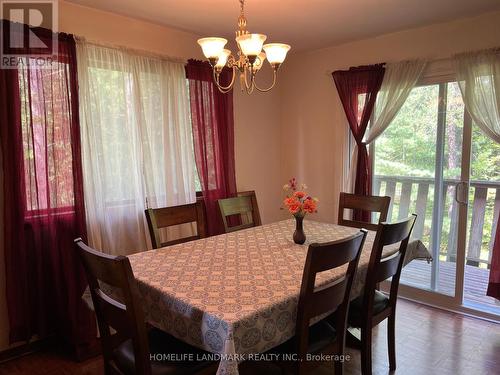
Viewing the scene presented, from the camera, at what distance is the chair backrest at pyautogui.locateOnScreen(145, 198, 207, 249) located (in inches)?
91.6

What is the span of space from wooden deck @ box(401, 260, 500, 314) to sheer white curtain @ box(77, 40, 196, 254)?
214 centimetres

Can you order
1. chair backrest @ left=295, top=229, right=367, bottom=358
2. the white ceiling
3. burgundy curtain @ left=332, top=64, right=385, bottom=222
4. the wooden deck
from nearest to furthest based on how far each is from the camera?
chair backrest @ left=295, top=229, right=367, bottom=358 → the white ceiling → the wooden deck → burgundy curtain @ left=332, top=64, right=385, bottom=222

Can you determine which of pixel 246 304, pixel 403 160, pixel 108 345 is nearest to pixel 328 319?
pixel 246 304

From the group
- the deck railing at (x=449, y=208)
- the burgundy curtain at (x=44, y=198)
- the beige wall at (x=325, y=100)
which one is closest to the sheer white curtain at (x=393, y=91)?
the beige wall at (x=325, y=100)

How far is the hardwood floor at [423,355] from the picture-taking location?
2336 millimetres

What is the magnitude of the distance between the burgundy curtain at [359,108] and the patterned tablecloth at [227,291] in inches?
45.3

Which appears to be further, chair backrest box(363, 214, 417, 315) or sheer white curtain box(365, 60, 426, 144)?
sheer white curtain box(365, 60, 426, 144)

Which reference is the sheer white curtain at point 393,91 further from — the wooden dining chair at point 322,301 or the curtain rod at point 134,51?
the wooden dining chair at point 322,301

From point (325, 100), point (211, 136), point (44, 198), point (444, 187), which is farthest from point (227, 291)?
point (325, 100)

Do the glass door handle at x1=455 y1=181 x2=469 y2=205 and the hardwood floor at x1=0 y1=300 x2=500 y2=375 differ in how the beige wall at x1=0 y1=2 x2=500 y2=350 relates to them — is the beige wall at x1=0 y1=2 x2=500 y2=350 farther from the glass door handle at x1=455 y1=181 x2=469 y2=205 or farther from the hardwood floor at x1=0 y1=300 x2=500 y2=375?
the hardwood floor at x1=0 y1=300 x2=500 y2=375

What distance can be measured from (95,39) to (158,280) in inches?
73.9

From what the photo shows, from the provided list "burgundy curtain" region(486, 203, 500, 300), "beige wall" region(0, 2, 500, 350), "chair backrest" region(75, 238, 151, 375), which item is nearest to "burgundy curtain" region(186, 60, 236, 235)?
"beige wall" region(0, 2, 500, 350)

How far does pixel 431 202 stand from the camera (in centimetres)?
324

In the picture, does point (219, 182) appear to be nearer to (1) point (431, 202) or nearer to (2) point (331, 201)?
(2) point (331, 201)
